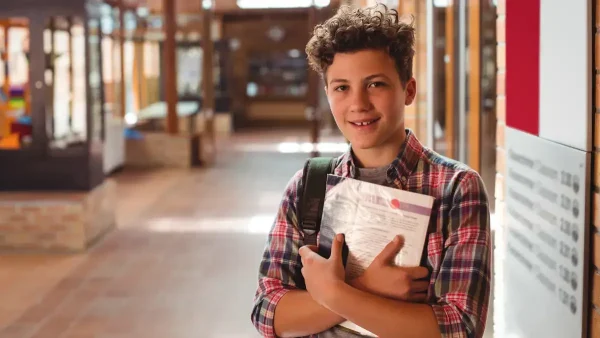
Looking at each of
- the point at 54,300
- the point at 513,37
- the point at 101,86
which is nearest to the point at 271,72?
the point at 101,86

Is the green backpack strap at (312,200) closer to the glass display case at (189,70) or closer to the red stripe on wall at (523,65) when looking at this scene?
the red stripe on wall at (523,65)

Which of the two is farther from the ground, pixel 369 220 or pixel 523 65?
pixel 523 65

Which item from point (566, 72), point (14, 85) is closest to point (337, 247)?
point (566, 72)

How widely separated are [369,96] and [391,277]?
0.32 m

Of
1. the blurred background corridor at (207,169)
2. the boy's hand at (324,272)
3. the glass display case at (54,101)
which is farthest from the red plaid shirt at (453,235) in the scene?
the glass display case at (54,101)

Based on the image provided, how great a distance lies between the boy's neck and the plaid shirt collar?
0.01m

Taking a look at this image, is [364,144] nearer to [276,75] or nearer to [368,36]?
[368,36]

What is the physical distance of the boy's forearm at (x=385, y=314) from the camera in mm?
1354

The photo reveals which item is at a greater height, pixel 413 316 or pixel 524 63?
pixel 524 63

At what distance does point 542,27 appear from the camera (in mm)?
2178

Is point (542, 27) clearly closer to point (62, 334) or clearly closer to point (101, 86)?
point (62, 334)

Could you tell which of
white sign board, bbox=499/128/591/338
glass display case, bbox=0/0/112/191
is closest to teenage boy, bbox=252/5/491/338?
white sign board, bbox=499/128/591/338

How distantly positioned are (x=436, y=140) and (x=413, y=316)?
12.8 ft

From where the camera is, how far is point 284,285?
5.04 ft
